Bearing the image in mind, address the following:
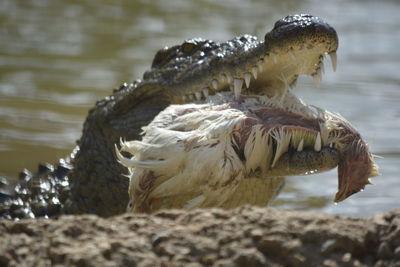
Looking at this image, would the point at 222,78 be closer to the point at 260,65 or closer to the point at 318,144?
the point at 260,65

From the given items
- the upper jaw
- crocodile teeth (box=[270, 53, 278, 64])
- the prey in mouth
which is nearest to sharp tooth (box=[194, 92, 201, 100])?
the upper jaw

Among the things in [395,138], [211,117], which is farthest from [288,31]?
[395,138]

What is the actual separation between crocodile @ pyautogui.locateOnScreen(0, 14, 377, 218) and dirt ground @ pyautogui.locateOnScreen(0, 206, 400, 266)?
2.85 ft

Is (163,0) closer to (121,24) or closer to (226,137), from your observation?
(121,24)

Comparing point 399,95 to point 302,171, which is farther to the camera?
point 399,95

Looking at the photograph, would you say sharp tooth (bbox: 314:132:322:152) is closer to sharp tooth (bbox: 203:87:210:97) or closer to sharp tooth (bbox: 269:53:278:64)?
sharp tooth (bbox: 269:53:278:64)

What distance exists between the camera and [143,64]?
28.6 feet

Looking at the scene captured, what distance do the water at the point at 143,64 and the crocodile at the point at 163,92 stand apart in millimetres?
1031

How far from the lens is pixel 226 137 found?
341 cm

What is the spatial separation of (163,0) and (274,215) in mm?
9456

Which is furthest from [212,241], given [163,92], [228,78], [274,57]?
[163,92]

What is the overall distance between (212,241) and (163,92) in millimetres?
2114

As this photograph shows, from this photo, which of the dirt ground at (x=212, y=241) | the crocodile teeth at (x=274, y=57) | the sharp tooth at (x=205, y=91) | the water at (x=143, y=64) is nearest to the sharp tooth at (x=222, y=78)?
the sharp tooth at (x=205, y=91)

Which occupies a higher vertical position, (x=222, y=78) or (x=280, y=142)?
(x=222, y=78)
